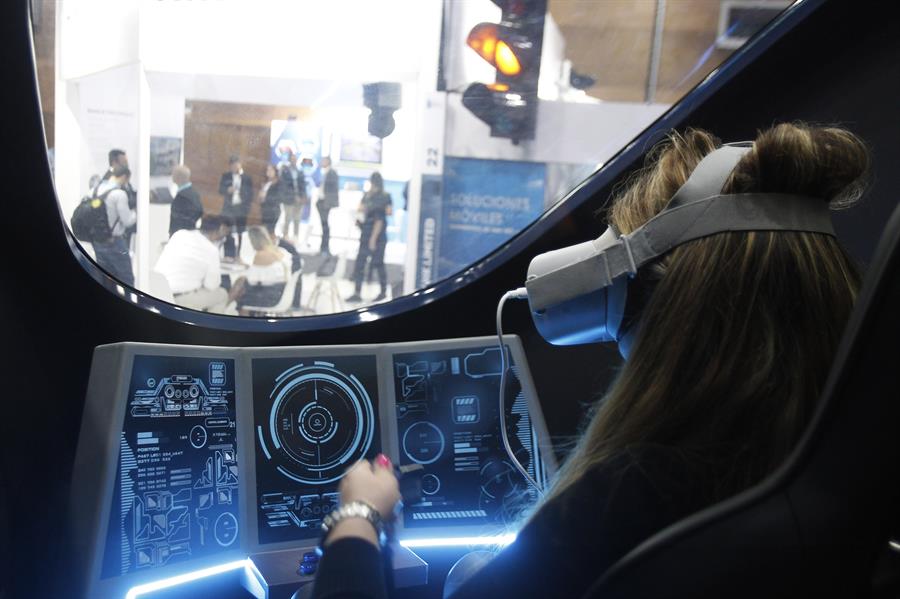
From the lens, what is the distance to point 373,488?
3.22 feet

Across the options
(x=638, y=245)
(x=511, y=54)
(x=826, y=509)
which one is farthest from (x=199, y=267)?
(x=826, y=509)

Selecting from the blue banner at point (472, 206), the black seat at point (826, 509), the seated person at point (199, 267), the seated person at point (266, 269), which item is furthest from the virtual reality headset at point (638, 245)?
the seated person at point (266, 269)

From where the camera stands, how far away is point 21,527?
4.36 ft

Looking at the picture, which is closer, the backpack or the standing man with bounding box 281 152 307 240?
the backpack

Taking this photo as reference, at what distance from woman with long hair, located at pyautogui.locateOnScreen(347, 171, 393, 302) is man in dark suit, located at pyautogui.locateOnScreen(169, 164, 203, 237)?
0.51 meters

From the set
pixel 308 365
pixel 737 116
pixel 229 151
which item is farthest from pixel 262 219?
pixel 737 116

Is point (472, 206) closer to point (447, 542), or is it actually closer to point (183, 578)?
point (447, 542)

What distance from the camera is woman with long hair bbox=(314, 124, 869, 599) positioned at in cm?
68

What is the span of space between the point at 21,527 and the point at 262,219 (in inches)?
45.5

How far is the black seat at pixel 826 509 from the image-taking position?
543 millimetres

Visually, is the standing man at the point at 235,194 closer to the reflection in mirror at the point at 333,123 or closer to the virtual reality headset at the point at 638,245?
the reflection in mirror at the point at 333,123

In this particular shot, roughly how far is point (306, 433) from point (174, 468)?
0.26 m

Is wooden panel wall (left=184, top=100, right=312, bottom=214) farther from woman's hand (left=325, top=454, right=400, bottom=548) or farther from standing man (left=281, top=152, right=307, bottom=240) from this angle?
woman's hand (left=325, top=454, right=400, bottom=548)

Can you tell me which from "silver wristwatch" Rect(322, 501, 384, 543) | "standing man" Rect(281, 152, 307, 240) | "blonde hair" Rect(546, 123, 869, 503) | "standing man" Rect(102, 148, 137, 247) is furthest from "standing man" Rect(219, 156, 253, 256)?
"blonde hair" Rect(546, 123, 869, 503)
